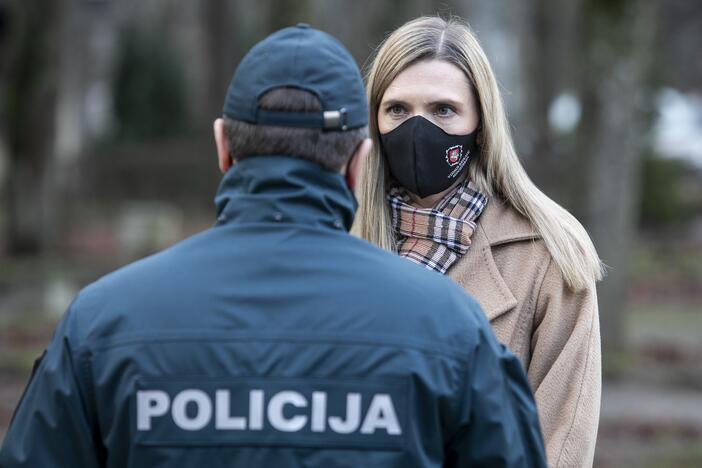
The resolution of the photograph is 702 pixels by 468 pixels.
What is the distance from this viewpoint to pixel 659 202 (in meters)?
20.6

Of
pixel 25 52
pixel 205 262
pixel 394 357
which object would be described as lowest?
pixel 25 52

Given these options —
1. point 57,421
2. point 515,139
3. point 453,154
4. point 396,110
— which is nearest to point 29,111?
point 515,139

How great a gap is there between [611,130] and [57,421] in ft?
32.3

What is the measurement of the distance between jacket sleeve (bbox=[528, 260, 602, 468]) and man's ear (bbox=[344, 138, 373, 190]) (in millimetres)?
928

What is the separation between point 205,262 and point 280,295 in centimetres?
16

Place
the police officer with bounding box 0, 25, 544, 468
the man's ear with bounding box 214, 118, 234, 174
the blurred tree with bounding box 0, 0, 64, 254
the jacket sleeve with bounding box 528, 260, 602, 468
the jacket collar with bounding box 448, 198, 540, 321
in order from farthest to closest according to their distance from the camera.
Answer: the blurred tree with bounding box 0, 0, 64, 254, the jacket collar with bounding box 448, 198, 540, 321, the jacket sleeve with bounding box 528, 260, 602, 468, the man's ear with bounding box 214, 118, 234, 174, the police officer with bounding box 0, 25, 544, 468

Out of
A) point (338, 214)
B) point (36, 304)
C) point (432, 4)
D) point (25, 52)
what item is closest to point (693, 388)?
point (36, 304)

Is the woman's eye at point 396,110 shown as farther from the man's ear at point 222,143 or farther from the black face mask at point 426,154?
the man's ear at point 222,143

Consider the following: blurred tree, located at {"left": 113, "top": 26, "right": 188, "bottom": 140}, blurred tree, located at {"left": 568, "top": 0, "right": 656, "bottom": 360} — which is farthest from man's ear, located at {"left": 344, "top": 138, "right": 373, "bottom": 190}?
blurred tree, located at {"left": 113, "top": 26, "right": 188, "bottom": 140}

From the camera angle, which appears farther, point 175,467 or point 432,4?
point 432,4

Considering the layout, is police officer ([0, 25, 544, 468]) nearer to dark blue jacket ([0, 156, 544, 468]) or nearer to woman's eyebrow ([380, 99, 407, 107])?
dark blue jacket ([0, 156, 544, 468])

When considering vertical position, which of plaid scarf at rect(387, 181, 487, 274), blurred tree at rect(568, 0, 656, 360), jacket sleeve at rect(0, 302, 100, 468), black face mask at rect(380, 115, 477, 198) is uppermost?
black face mask at rect(380, 115, 477, 198)

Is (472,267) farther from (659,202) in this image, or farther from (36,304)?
(659,202)

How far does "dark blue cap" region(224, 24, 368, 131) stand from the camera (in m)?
2.44
